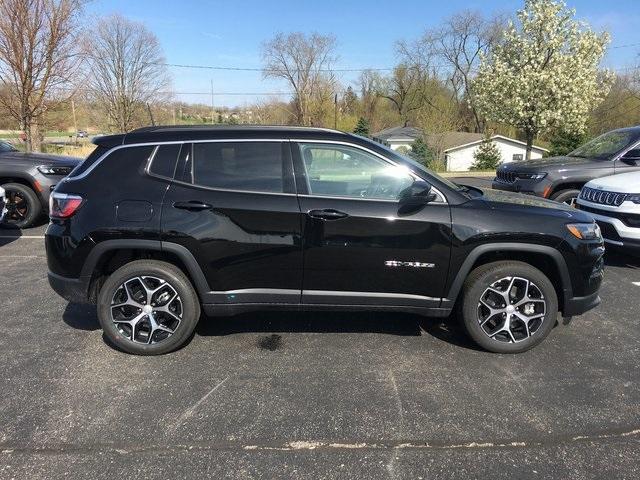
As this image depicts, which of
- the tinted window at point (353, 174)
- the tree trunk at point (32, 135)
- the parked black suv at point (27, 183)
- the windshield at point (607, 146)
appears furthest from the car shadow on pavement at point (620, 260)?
the tree trunk at point (32, 135)

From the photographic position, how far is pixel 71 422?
9.47 ft

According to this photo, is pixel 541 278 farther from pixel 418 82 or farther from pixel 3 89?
pixel 418 82

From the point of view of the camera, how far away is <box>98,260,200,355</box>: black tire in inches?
143

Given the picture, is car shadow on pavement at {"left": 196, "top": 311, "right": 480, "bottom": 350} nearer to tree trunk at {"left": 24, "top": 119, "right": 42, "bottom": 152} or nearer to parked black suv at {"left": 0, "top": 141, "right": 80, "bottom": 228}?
parked black suv at {"left": 0, "top": 141, "right": 80, "bottom": 228}

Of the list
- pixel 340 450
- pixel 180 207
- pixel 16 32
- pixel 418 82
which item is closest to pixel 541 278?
pixel 340 450

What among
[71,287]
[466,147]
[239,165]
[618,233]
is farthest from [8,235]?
[466,147]

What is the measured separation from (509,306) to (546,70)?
81.2 feet

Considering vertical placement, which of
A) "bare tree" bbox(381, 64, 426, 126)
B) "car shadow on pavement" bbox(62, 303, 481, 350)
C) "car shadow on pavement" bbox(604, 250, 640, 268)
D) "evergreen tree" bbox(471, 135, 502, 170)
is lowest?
"car shadow on pavement" bbox(62, 303, 481, 350)

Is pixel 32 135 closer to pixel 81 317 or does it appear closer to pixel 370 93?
pixel 81 317

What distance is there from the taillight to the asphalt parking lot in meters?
1.08

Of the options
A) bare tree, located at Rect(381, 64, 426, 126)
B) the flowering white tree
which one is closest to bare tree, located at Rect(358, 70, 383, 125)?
bare tree, located at Rect(381, 64, 426, 126)

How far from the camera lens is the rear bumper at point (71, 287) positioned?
3693mm

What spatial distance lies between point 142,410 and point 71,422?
0.40 metres

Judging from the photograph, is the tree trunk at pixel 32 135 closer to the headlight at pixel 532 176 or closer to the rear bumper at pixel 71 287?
the rear bumper at pixel 71 287
